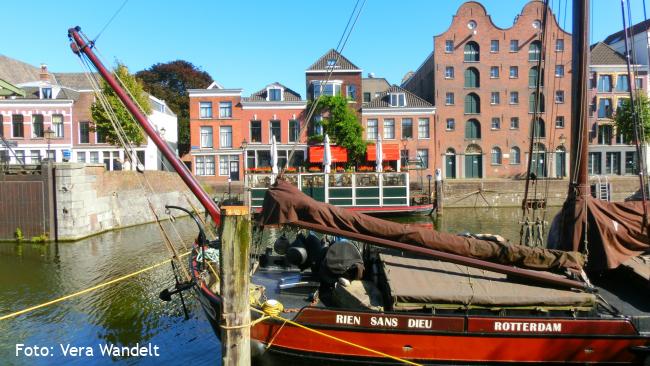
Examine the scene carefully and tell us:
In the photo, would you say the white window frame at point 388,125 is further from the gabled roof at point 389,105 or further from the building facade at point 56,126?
the building facade at point 56,126

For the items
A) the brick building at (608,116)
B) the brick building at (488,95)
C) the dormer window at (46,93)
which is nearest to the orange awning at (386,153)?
the brick building at (488,95)

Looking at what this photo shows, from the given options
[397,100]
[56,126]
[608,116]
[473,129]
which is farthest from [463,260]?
[608,116]

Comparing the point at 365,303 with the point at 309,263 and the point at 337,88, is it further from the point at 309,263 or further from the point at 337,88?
the point at 337,88

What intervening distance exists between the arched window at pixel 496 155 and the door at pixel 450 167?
318 centimetres

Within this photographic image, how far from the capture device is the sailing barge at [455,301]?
6047 mm

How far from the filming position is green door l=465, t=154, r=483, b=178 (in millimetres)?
37812

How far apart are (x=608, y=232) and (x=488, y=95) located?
3300cm

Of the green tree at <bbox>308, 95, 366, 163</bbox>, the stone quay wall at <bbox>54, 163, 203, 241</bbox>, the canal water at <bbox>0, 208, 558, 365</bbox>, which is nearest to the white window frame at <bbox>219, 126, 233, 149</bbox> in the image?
the green tree at <bbox>308, 95, 366, 163</bbox>

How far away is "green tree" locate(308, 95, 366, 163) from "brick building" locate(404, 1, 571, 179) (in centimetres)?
736

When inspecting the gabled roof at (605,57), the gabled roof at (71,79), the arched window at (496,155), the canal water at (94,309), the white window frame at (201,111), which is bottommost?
the canal water at (94,309)

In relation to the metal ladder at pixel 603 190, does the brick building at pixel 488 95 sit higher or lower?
higher

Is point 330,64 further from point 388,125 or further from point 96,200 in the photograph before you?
point 96,200

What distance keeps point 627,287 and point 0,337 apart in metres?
11.0

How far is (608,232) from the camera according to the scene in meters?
6.99
